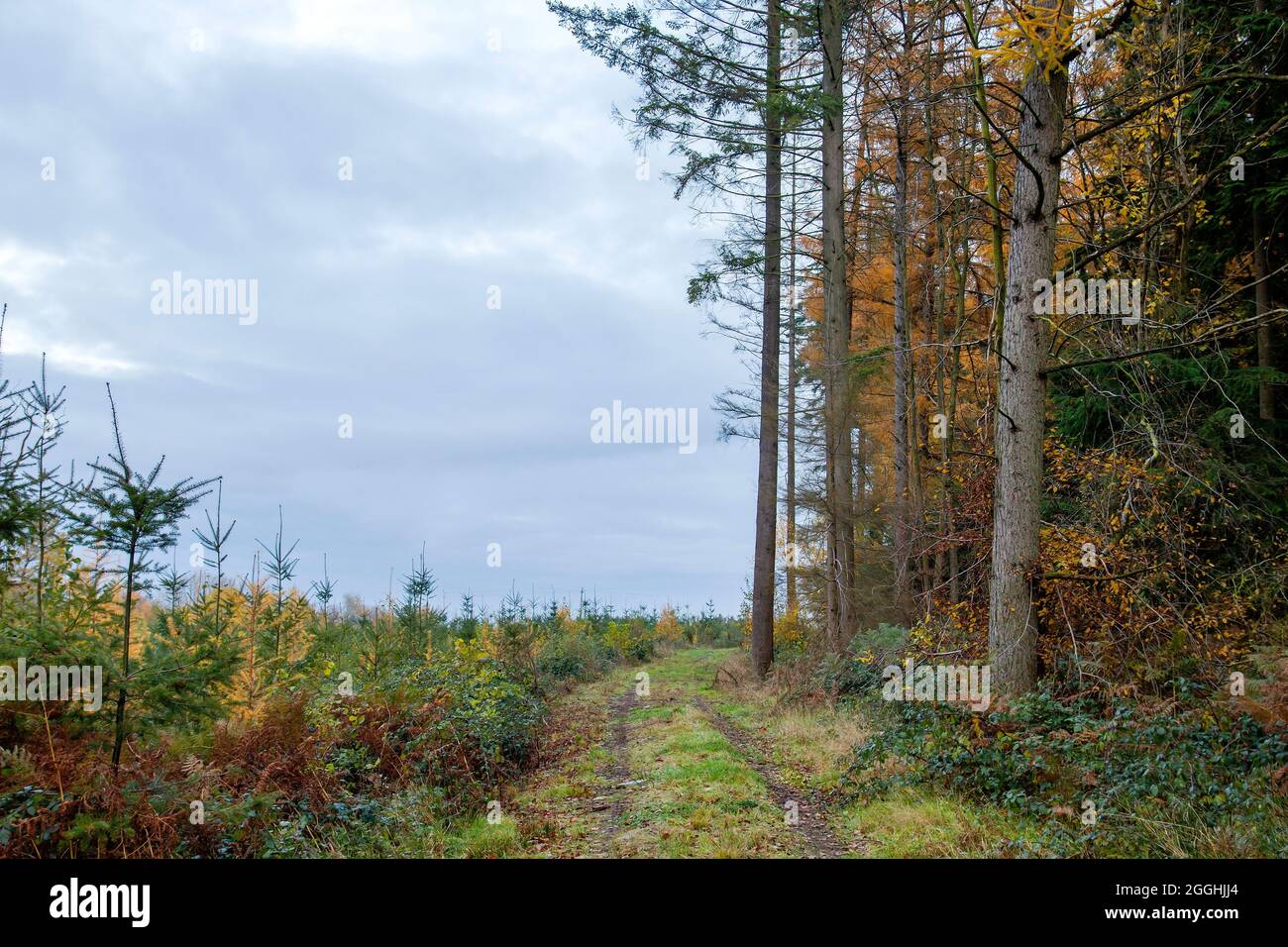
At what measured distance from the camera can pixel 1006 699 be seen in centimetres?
702

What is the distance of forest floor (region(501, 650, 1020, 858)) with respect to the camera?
18.4 ft

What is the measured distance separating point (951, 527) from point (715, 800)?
17.3 ft

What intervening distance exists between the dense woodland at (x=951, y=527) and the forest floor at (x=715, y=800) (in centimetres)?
40

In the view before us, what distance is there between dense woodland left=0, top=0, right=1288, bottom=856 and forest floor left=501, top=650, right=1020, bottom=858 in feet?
1.31

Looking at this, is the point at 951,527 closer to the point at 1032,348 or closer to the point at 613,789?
the point at 1032,348

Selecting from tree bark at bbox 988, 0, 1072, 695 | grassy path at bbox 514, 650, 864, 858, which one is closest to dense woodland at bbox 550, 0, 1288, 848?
tree bark at bbox 988, 0, 1072, 695

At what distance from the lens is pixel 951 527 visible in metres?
9.94

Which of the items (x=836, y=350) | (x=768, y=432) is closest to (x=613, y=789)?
(x=836, y=350)

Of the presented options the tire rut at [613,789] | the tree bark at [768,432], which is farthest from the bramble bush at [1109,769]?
the tree bark at [768,432]

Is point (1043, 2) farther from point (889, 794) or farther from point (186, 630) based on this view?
point (186, 630)

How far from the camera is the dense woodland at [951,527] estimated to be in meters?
5.16
